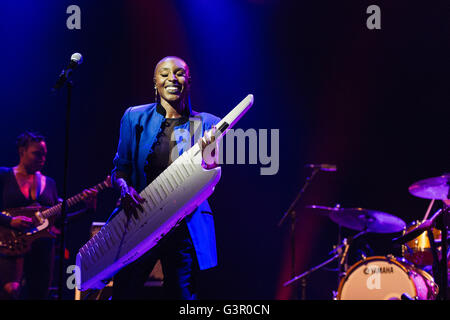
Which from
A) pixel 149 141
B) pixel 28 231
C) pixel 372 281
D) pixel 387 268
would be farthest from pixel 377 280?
pixel 28 231

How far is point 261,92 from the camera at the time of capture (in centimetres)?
595

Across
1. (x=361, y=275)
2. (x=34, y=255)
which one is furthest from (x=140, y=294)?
(x=361, y=275)

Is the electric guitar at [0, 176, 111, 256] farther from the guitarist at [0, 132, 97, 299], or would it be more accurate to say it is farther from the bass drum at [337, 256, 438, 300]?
the bass drum at [337, 256, 438, 300]

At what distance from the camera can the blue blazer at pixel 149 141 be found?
2.65m

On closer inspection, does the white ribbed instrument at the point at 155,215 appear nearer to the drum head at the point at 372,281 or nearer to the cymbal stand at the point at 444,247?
the cymbal stand at the point at 444,247

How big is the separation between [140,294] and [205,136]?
Answer: 90cm

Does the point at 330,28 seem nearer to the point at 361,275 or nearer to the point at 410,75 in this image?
the point at 410,75

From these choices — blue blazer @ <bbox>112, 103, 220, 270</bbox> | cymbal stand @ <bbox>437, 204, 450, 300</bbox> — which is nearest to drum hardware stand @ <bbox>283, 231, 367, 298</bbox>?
cymbal stand @ <bbox>437, 204, 450, 300</bbox>

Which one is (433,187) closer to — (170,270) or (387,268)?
(387,268)

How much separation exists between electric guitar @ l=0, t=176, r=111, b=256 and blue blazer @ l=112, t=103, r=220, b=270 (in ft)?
7.08

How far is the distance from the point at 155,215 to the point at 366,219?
353 cm

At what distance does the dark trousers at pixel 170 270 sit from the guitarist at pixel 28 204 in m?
2.78

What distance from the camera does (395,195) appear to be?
6.23 meters

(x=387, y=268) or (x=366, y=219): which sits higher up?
(x=366, y=219)
